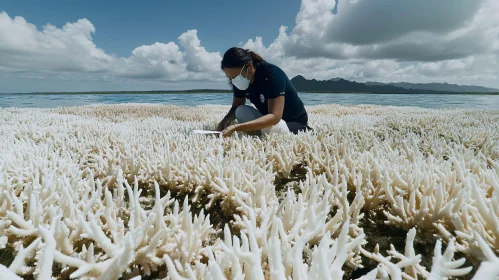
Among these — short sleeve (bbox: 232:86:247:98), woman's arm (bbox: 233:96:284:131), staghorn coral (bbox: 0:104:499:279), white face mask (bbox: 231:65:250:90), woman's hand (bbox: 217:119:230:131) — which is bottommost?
staghorn coral (bbox: 0:104:499:279)

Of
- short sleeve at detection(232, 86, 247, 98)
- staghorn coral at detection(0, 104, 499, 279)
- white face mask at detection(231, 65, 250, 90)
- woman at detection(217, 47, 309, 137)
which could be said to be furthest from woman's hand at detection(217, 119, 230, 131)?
staghorn coral at detection(0, 104, 499, 279)

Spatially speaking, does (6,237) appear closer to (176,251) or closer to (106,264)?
(106,264)

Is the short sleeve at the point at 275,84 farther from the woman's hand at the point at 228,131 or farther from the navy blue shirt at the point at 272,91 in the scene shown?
the woman's hand at the point at 228,131

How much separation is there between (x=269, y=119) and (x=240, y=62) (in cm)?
101

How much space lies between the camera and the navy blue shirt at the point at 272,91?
13.3 ft

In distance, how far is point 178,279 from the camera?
3.53 ft

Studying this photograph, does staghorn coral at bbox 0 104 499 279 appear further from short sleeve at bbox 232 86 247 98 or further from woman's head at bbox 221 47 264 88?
short sleeve at bbox 232 86 247 98

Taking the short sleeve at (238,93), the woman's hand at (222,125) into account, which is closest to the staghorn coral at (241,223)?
the woman's hand at (222,125)

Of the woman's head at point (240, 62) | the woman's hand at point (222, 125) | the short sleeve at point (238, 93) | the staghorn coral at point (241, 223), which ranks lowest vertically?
the staghorn coral at point (241, 223)

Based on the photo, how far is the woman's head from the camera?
4074mm

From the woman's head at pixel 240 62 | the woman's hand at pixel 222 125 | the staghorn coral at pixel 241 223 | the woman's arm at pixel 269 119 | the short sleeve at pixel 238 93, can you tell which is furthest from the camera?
the short sleeve at pixel 238 93

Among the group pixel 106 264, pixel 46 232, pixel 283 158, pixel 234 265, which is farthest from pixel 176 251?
pixel 283 158

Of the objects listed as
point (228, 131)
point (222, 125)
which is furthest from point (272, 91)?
point (222, 125)

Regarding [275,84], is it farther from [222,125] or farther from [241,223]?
[241,223]
